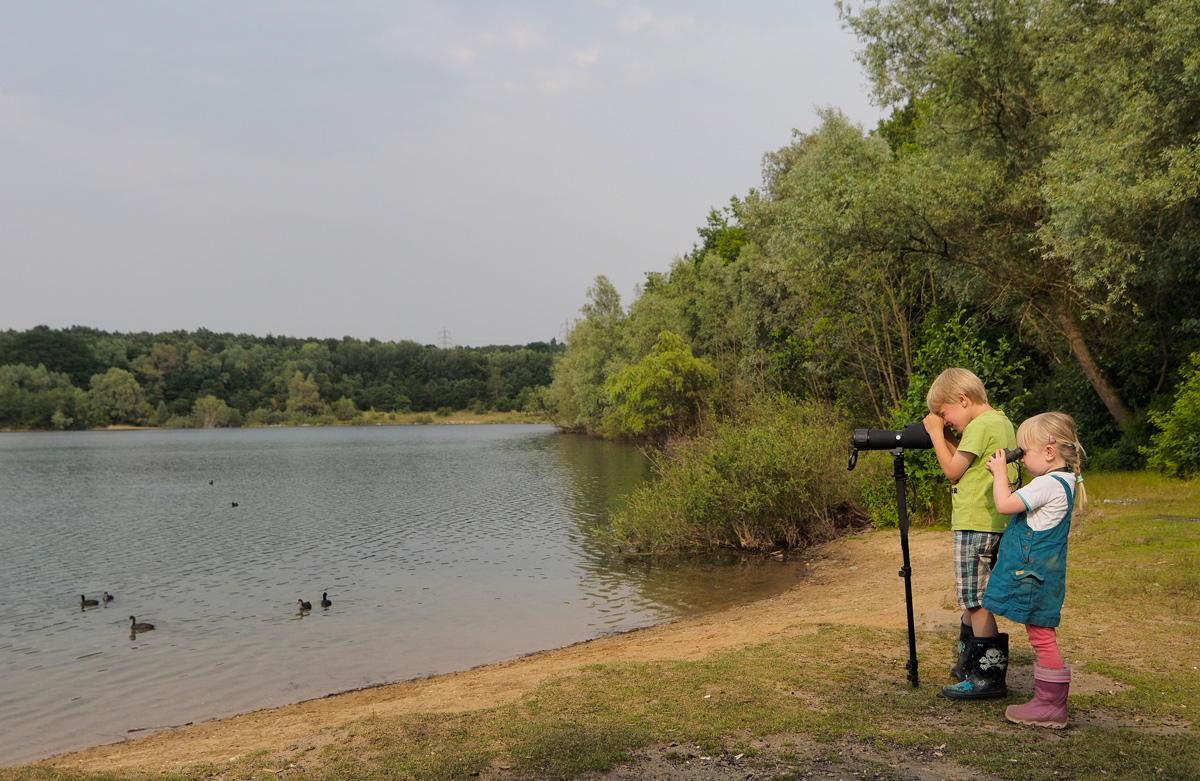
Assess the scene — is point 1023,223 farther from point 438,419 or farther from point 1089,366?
point 438,419

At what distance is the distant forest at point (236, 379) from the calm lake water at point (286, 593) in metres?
95.6

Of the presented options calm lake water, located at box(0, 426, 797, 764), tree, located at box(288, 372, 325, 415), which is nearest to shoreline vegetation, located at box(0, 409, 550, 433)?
tree, located at box(288, 372, 325, 415)

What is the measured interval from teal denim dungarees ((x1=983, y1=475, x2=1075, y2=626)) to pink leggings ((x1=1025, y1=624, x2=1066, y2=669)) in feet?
0.27

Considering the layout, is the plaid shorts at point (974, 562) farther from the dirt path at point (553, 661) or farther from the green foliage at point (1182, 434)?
the green foliage at point (1182, 434)

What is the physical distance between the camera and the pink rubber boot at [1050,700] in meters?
4.71

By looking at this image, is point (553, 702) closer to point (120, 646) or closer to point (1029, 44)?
point (120, 646)

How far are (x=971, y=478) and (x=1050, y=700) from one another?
136cm

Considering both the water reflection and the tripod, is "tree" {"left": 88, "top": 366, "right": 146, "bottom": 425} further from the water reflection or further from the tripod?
the tripod

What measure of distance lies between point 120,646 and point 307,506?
19492 millimetres

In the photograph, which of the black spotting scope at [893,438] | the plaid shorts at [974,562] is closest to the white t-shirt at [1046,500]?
the plaid shorts at [974,562]

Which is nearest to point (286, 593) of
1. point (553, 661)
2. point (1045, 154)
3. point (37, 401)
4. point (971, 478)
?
point (553, 661)

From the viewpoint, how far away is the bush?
54.5ft

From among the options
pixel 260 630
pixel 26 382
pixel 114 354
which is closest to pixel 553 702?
pixel 260 630

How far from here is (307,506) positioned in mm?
31688
